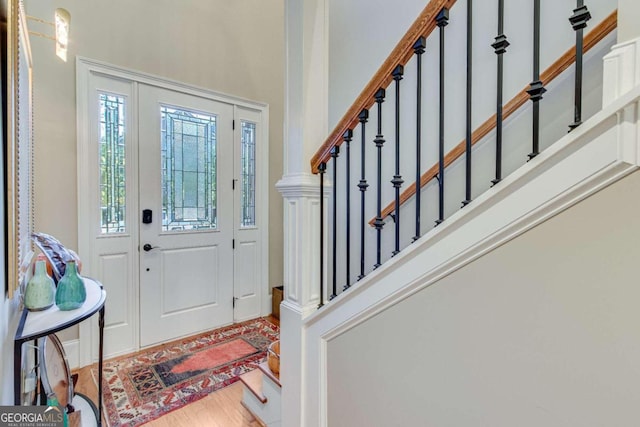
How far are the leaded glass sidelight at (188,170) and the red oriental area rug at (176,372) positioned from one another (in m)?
1.05

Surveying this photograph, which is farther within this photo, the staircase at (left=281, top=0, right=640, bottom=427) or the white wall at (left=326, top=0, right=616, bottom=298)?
the white wall at (left=326, top=0, right=616, bottom=298)

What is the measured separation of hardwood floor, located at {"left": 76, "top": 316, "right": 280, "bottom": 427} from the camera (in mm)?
1792

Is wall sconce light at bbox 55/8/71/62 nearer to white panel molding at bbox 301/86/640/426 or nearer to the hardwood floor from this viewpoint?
white panel molding at bbox 301/86/640/426

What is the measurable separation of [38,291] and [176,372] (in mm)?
1343

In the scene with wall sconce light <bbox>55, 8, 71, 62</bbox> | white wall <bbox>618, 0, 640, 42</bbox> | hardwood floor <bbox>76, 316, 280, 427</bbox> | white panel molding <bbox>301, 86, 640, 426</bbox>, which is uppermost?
wall sconce light <bbox>55, 8, 71, 62</bbox>

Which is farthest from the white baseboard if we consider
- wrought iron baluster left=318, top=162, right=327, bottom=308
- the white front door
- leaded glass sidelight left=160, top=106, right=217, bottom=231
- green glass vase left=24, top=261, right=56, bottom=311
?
wrought iron baluster left=318, top=162, right=327, bottom=308

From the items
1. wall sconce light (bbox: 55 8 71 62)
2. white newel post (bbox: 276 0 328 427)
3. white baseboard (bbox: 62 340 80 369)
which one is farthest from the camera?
white baseboard (bbox: 62 340 80 369)

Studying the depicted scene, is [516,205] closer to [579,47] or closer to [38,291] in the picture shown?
[579,47]

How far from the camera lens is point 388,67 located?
43.0 inches

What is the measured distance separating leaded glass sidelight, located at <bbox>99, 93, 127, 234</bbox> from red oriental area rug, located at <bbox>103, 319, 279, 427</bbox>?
1071 millimetres

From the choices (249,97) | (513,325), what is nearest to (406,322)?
(513,325)

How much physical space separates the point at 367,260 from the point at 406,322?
1.39 m

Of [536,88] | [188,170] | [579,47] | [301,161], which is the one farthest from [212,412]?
[579,47]

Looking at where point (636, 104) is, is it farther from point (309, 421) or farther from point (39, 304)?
point (39, 304)
